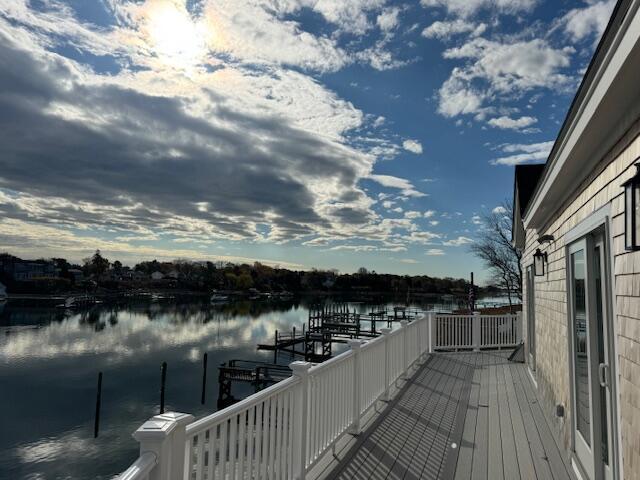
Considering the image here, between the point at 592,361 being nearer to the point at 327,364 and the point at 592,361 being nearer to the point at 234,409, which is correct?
the point at 327,364

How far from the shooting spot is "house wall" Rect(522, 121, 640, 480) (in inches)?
85.8

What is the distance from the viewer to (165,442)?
5.89 feet

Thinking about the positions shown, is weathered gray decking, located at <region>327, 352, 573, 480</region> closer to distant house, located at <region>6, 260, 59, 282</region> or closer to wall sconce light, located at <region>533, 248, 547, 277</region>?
wall sconce light, located at <region>533, 248, 547, 277</region>

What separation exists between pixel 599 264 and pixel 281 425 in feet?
8.75

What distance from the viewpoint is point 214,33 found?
8.30 meters

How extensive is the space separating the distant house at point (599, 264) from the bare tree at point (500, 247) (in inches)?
1029

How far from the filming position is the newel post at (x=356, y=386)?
15.4 ft

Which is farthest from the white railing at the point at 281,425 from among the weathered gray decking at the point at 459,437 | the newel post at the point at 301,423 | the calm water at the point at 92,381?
the calm water at the point at 92,381

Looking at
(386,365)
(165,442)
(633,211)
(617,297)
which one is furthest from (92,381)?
(633,211)

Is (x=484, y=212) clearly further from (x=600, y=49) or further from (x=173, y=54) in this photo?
(x=600, y=49)

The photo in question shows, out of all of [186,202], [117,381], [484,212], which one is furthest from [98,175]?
[484,212]

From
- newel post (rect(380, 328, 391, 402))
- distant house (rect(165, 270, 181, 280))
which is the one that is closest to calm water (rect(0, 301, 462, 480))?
newel post (rect(380, 328, 391, 402))

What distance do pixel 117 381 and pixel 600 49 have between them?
2782cm

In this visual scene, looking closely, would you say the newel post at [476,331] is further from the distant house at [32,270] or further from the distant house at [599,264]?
the distant house at [32,270]
